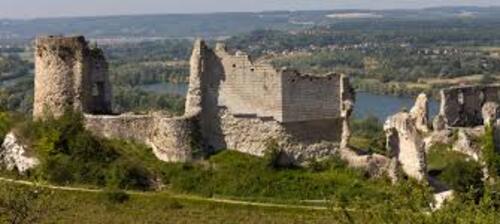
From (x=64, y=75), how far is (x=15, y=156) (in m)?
4.12

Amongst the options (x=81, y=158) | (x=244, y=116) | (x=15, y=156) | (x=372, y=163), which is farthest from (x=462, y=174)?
(x=15, y=156)

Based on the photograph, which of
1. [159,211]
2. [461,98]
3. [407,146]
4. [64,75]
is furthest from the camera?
[461,98]

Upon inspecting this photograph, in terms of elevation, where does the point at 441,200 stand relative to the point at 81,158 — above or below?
above

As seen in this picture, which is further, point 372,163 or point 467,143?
point 467,143

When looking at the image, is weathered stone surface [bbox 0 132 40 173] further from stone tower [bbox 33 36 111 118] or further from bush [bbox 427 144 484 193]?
bush [bbox 427 144 484 193]

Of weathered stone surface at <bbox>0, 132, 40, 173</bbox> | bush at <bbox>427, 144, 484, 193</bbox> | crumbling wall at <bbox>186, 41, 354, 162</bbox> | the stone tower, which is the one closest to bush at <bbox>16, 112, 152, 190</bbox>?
weathered stone surface at <bbox>0, 132, 40, 173</bbox>

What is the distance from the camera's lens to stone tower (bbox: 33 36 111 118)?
1806 inches

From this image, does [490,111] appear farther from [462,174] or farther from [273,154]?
[273,154]

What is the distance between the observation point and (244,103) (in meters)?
42.6

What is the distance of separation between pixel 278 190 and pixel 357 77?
136m

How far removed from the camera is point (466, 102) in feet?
168

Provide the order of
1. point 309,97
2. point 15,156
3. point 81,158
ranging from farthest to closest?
point 15,156 < point 81,158 < point 309,97

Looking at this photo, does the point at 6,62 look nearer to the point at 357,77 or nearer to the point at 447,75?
the point at 357,77

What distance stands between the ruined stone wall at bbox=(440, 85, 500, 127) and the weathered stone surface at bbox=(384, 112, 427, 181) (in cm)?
651
